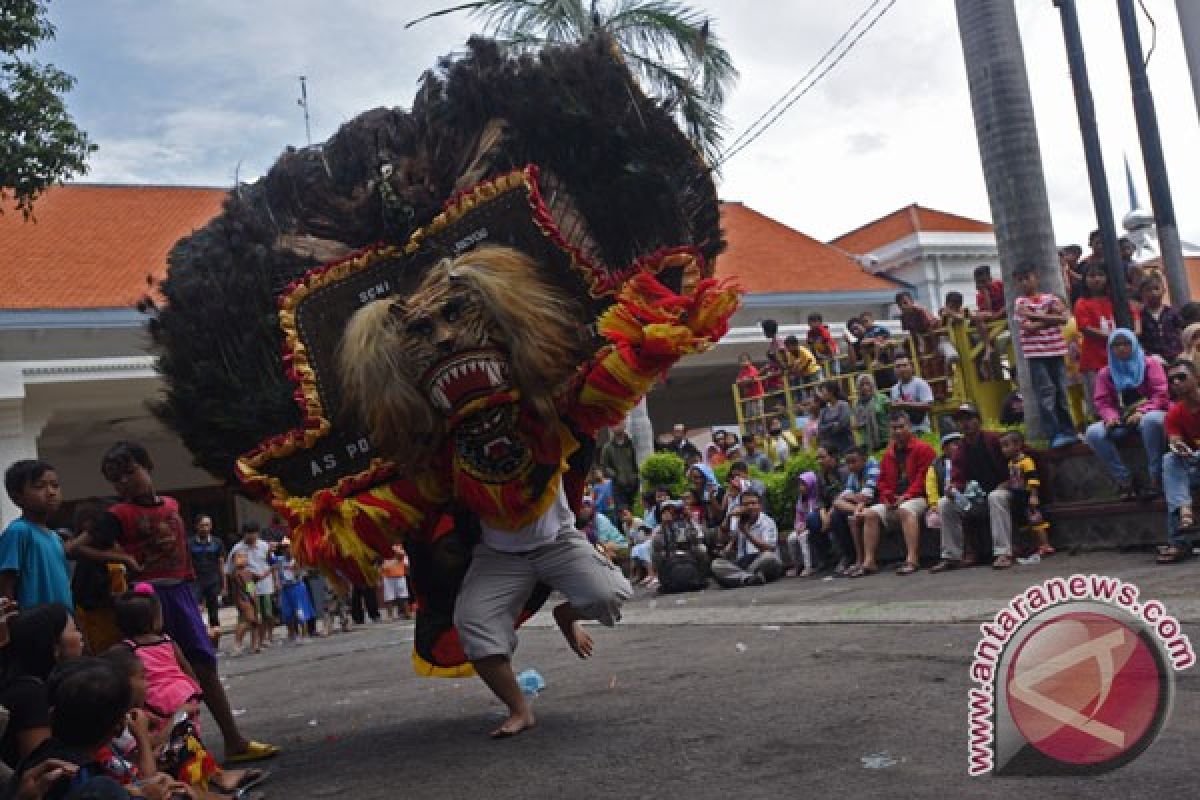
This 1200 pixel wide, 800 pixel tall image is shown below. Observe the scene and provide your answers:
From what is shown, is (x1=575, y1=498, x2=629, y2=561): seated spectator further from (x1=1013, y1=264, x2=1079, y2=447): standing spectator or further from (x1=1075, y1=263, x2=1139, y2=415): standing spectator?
(x1=1075, y1=263, x2=1139, y2=415): standing spectator

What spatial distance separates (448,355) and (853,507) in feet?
24.5

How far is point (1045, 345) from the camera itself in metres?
10.1

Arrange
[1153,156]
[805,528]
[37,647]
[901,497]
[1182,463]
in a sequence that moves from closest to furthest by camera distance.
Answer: [37,647]
[1182,463]
[901,497]
[1153,156]
[805,528]

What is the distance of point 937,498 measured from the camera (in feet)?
34.1

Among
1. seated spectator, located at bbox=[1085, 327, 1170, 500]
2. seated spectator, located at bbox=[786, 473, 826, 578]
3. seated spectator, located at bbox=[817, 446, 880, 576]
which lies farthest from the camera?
seated spectator, located at bbox=[786, 473, 826, 578]

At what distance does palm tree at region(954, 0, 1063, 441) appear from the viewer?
9922 mm

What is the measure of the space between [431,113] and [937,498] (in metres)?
6.69

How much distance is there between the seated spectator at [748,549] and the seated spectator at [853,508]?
2.53 ft

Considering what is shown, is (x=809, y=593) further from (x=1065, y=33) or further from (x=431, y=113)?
(x=431, y=113)

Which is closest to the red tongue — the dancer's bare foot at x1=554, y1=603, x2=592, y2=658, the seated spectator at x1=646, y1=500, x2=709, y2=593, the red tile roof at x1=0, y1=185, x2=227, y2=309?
the dancer's bare foot at x1=554, y1=603, x2=592, y2=658

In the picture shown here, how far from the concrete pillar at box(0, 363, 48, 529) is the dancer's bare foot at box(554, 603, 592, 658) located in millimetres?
14254

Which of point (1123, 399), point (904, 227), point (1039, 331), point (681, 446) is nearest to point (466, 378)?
point (1123, 399)

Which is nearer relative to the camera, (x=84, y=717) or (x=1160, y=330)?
(x=84, y=717)

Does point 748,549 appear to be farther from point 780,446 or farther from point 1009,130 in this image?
point 1009,130
